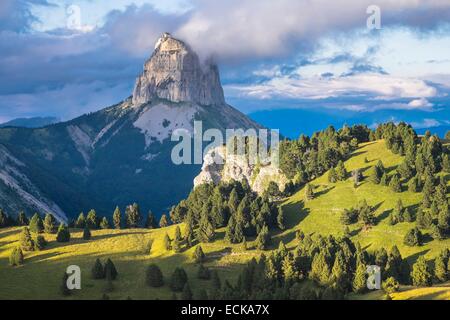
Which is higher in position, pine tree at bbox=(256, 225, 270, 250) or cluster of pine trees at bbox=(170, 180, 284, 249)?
cluster of pine trees at bbox=(170, 180, 284, 249)

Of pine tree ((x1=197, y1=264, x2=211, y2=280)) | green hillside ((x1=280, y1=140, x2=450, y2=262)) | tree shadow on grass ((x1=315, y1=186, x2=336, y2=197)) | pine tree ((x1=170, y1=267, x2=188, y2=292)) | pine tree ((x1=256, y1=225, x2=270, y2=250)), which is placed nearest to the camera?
pine tree ((x1=170, y1=267, x2=188, y2=292))

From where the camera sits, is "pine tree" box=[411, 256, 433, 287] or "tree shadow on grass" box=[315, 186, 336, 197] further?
"tree shadow on grass" box=[315, 186, 336, 197]

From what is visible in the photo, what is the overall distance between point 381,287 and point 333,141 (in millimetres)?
84374

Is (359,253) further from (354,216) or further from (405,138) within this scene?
(405,138)

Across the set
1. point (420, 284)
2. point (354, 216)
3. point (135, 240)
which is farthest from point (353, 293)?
point (135, 240)

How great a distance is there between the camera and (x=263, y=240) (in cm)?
12688

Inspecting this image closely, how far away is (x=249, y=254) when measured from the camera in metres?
124

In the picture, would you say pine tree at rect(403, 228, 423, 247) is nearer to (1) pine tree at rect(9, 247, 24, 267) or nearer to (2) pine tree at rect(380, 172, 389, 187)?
(2) pine tree at rect(380, 172, 389, 187)

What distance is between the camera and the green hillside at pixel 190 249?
101875mm

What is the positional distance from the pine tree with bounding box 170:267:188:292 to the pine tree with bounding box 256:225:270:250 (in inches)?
1100

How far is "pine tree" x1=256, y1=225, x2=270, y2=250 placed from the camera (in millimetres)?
126800

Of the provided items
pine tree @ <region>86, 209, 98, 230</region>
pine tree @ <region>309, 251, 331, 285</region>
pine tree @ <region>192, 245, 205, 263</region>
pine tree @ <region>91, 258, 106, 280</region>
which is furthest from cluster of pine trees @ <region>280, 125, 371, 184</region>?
pine tree @ <region>91, 258, 106, 280</region>

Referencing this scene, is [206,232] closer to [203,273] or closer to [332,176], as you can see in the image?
[203,273]

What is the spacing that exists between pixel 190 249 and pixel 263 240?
661 inches
